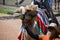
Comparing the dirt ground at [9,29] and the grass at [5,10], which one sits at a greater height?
the grass at [5,10]

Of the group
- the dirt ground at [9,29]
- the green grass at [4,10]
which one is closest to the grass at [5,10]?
the green grass at [4,10]

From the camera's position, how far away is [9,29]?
20.6 feet

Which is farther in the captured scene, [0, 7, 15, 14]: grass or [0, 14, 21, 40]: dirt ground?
[0, 7, 15, 14]: grass

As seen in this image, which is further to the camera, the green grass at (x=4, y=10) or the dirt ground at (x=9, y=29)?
the green grass at (x=4, y=10)

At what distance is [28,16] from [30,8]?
107 mm

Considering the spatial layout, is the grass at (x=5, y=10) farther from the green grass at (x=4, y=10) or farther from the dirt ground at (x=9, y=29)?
the dirt ground at (x=9, y=29)

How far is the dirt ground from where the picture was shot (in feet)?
19.3

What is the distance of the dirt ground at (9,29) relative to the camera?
5.88 meters

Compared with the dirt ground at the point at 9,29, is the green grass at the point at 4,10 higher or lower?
higher

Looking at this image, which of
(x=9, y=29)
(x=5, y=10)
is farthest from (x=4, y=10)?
(x=9, y=29)

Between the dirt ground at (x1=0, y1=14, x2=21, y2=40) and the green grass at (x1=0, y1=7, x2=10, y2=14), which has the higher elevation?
the green grass at (x1=0, y1=7, x2=10, y2=14)

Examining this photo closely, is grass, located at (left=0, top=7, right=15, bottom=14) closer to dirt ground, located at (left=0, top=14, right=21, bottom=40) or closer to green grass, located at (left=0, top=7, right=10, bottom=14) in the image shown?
green grass, located at (left=0, top=7, right=10, bottom=14)

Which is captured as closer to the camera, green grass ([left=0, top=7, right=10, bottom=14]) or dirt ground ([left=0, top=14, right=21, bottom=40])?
dirt ground ([left=0, top=14, right=21, bottom=40])

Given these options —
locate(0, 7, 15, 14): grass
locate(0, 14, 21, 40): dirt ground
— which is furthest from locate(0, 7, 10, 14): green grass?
locate(0, 14, 21, 40): dirt ground
